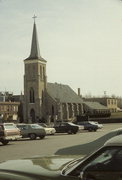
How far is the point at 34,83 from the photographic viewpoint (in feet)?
349

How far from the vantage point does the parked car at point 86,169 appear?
4.96 meters

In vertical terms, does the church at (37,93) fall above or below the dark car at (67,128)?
above

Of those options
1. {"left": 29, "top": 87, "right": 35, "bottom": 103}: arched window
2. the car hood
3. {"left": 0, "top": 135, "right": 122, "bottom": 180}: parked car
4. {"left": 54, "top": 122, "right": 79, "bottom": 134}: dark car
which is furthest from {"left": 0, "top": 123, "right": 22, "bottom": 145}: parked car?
{"left": 29, "top": 87, "right": 35, "bottom": 103}: arched window

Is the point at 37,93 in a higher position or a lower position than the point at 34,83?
lower

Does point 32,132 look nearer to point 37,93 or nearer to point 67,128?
point 67,128

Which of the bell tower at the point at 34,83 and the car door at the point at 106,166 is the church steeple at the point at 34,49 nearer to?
the bell tower at the point at 34,83

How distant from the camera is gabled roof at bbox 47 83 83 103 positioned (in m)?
109

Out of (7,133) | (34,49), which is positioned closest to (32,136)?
(7,133)

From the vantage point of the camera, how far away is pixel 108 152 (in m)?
5.14

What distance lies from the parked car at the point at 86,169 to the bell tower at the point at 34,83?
96.5m

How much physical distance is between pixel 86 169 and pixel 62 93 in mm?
110844

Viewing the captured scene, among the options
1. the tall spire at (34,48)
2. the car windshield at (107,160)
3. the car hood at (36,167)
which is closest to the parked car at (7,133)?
the car hood at (36,167)

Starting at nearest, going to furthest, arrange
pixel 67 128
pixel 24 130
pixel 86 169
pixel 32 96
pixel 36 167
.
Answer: pixel 86 169
pixel 36 167
pixel 24 130
pixel 67 128
pixel 32 96

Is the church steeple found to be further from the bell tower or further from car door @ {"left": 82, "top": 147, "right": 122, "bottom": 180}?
car door @ {"left": 82, "top": 147, "right": 122, "bottom": 180}
